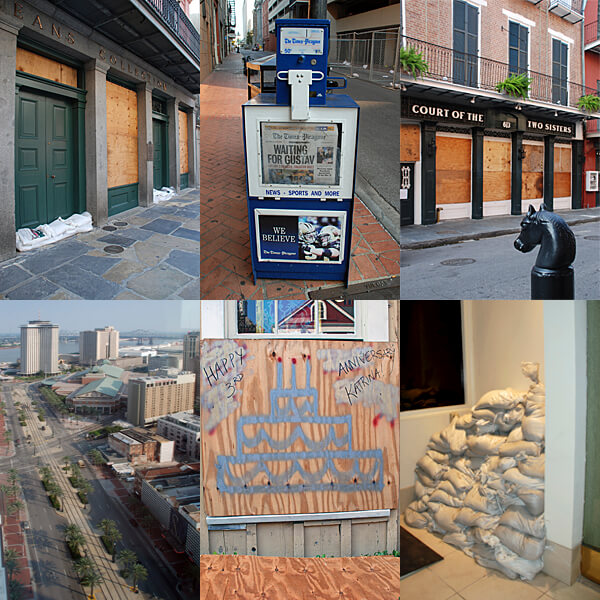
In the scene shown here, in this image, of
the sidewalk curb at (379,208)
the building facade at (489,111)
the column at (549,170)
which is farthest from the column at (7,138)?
the column at (549,170)

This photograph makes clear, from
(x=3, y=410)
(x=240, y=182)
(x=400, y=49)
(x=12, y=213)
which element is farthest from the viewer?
(x=12, y=213)

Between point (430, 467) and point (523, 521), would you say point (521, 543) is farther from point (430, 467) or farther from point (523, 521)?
point (430, 467)

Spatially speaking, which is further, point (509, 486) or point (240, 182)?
point (240, 182)

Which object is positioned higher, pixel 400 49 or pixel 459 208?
pixel 400 49

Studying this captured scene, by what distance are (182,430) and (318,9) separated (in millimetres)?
2431

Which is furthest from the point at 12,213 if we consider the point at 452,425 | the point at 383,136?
the point at 452,425

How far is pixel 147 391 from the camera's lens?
2820 millimetres

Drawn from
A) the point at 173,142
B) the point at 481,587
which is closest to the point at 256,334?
the point at 481,587

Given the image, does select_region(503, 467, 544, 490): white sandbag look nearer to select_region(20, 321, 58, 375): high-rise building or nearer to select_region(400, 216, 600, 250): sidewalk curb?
select_region(400, 216, 600, 250): sidewalk curb

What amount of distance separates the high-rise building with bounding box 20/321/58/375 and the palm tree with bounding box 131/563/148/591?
1.21 metres

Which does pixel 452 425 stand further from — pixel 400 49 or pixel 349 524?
pixel 400 49

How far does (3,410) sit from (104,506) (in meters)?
0.78

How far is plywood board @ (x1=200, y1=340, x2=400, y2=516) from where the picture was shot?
2668mm

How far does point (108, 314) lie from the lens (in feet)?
9.06
